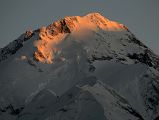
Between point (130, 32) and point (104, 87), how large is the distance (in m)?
81.3

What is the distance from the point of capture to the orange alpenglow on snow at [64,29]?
160375 millimetres

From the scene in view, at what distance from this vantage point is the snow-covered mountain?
14738 centimetres

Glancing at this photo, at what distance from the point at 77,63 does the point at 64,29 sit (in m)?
15.5

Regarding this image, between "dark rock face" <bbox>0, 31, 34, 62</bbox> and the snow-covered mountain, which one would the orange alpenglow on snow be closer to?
the snow-covered mountain

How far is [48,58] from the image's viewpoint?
159250 mm

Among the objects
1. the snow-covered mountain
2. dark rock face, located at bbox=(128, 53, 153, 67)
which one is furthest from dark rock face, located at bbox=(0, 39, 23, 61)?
dark rock face, located at bbox=(128, 53, 153, 67)

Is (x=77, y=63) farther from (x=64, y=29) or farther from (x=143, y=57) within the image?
(x=143, y=57)

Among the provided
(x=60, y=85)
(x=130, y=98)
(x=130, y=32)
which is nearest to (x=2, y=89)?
(x=60, y=85)

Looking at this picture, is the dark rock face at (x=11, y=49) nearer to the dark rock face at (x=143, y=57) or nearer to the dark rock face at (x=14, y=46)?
the dark rock face at (x=14, y=46)

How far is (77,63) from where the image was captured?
154750 millimetres

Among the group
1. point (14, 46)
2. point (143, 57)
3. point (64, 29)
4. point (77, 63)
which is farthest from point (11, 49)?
point (143, 57)

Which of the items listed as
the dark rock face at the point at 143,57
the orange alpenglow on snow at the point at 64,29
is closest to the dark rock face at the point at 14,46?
the orange alpenglow on snow at the point at 64,29

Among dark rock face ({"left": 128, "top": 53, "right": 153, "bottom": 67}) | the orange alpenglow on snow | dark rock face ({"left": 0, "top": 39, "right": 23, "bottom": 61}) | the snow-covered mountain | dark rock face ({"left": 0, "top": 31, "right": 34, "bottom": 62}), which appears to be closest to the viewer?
the snow-covered mountain

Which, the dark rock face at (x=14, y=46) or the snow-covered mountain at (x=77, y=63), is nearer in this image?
the snow-covered mountain at (x=77, y=63)
